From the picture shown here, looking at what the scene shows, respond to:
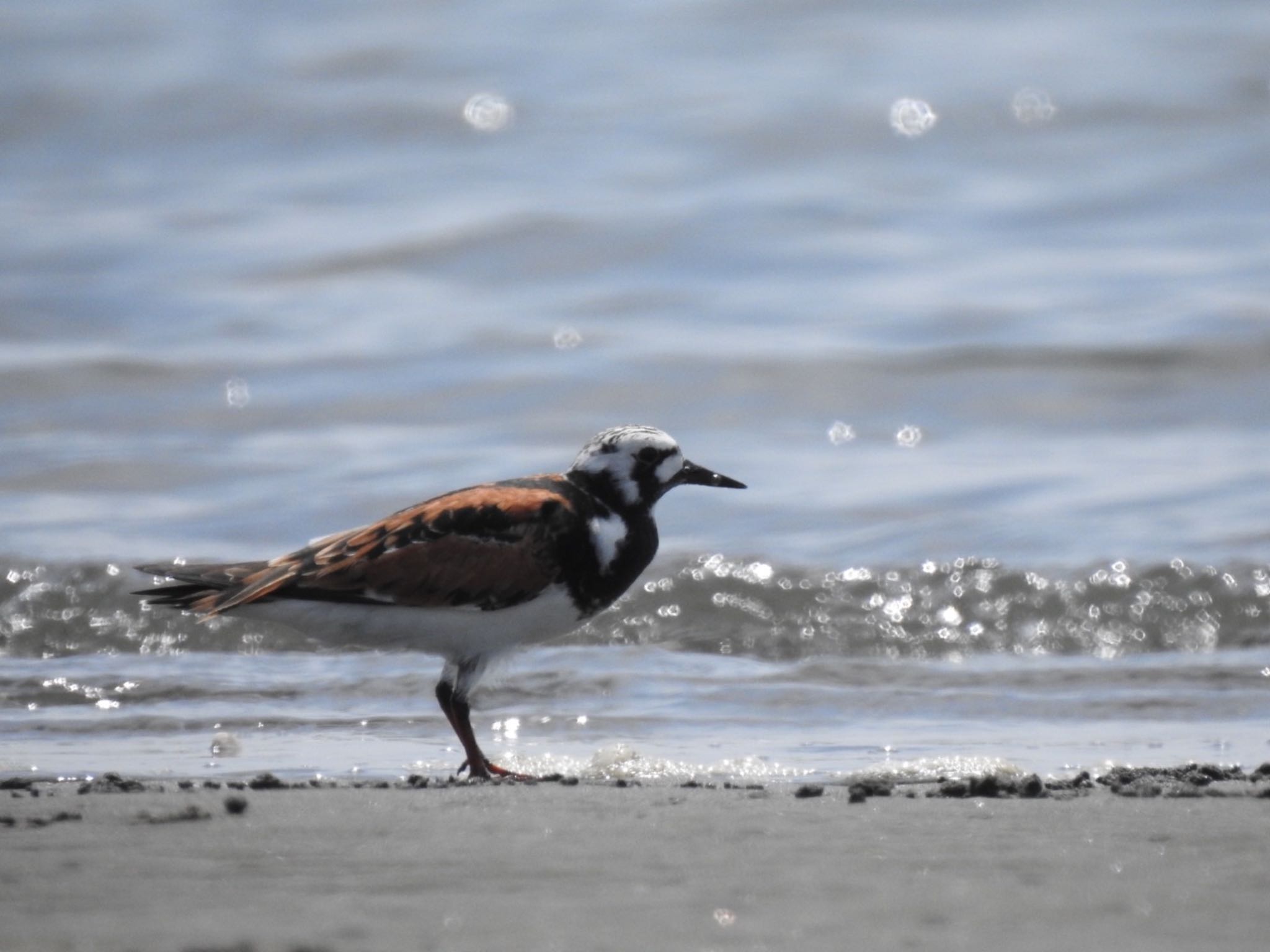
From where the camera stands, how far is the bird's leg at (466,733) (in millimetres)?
5094

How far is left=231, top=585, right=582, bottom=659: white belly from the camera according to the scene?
533 cm

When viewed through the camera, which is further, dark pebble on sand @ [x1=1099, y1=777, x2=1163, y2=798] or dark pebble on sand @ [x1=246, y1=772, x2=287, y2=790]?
dark pebble on sand @ [x1=246, y1=772, x2=287, y2=790]

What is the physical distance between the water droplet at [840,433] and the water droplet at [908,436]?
28 cm

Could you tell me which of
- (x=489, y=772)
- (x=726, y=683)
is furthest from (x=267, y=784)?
(x=726, y=683)

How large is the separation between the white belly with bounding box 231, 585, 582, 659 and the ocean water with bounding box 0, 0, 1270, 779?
1.24 feet

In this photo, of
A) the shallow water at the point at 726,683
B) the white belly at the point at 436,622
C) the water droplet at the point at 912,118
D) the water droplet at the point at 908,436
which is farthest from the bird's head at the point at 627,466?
the water droplet at the point at 912,118

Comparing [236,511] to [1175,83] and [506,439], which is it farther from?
[1175,83]

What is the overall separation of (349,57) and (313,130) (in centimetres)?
151

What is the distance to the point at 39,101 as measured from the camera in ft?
58.5

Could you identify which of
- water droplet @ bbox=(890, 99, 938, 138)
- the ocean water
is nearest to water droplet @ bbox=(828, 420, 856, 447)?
the ocean water

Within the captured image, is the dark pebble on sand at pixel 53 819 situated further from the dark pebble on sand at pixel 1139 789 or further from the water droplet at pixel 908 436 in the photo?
the water droplet at pixel 908 436

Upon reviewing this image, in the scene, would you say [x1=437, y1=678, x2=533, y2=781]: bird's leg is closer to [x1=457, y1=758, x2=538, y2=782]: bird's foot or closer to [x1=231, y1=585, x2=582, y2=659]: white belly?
[x1=457, y1=758, x2=538, y2=782]: bird's foot

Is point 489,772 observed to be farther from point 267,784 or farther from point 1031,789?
point 1031,789

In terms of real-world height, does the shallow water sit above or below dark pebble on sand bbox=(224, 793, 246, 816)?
above
